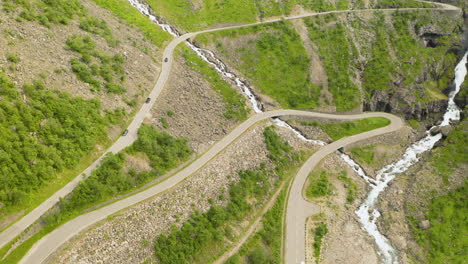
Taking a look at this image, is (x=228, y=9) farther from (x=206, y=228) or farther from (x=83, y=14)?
(x=206, y=228)

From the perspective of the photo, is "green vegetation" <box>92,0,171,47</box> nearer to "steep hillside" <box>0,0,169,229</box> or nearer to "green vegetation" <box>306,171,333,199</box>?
"steep hillside" <box>0,0,169,229</box>

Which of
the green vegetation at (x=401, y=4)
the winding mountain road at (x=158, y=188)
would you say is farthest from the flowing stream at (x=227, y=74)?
the green vegetation at (x=401, y=4)

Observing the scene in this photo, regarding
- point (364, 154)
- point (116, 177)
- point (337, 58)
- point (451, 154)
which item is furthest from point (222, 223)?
point (337, 58)

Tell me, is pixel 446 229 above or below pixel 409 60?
below

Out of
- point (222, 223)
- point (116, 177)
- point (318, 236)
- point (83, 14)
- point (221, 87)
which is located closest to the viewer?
point (116, 177)

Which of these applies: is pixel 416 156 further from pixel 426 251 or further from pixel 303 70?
pixel 303 70

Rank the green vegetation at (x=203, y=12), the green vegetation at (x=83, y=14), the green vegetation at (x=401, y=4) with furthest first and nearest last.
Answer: the green vegetation at (x=401, y=4) → the green vegetation at (x=203, y=12) → the green vegetation at (x=83, y=14)

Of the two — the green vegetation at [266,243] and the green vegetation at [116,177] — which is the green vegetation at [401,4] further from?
the green vegetation at [116,177]
